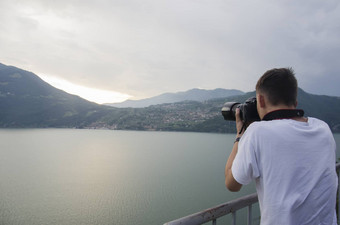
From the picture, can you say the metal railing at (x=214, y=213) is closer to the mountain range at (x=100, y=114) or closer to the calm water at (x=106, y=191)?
the calm water at (x=106, y=191)

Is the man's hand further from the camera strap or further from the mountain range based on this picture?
the mountain range

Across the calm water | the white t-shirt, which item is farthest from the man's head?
the calm water

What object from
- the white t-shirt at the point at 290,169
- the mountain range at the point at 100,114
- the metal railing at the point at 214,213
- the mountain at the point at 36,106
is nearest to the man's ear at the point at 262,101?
the white t-shirt at the point at 290,169

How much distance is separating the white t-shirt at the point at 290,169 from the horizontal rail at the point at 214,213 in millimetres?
332

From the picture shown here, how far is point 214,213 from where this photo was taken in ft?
4.02

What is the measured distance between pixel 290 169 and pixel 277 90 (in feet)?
1.11

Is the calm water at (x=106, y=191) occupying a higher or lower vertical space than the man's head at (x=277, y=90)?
lower

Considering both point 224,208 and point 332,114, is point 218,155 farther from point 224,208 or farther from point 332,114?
point 332,114

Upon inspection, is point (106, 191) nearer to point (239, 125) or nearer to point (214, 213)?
point (214, 213)

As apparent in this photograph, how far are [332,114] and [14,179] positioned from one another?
11400cm

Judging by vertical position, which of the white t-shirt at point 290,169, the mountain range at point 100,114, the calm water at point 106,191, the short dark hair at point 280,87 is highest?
the mountain range at point 100,114

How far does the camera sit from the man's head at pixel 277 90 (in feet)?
3.26

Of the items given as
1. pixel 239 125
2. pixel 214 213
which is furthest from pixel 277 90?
pixel 214 213

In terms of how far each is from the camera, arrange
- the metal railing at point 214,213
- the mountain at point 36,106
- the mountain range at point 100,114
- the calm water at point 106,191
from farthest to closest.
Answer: the mountain at point 36,106
the mountain range at point 100,114
the calm water at point 106,191
the metal railing at point 214,213
